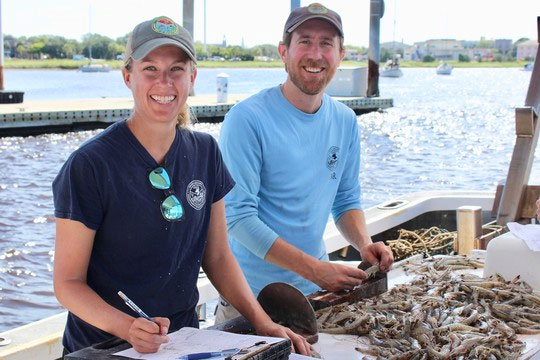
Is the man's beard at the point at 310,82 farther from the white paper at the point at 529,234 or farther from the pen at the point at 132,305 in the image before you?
the pen at the point at 132,305

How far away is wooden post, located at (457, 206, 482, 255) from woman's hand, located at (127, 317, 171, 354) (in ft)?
12.9

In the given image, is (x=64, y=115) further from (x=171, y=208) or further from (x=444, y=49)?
(x=444, y=49)

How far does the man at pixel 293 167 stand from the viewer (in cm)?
337

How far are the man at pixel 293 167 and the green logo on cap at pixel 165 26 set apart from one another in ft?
3.04

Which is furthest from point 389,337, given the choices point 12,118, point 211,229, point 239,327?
point 12,118

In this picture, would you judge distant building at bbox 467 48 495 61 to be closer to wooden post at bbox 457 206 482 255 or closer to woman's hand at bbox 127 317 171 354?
wooden post at bbox 457 206 482 255

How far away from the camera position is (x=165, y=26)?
2.51m

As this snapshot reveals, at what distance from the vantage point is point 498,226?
20.4ft

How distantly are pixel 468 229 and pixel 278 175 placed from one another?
110 inches

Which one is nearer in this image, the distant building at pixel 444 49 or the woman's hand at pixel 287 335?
the woman's hand at pixel 287 335

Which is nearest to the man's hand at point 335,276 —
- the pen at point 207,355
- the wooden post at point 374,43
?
the pen at point 207,355

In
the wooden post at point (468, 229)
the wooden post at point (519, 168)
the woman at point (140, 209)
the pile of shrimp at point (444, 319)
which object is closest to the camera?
the woman at point (140, 209)

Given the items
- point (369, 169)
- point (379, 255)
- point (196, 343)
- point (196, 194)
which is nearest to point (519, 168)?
point (379, 255)

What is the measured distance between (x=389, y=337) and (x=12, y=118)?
892 inches
